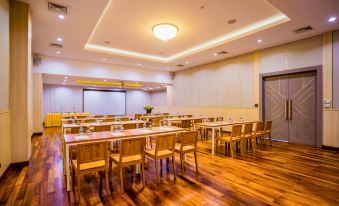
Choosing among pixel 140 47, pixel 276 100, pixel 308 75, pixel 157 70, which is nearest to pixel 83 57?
pixel 140 47

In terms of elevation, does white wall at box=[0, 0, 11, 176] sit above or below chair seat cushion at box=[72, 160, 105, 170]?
above

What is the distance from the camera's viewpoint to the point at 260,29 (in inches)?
213

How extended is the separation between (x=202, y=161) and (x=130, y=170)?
68.2 inches

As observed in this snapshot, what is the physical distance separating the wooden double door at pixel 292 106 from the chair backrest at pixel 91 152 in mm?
6645

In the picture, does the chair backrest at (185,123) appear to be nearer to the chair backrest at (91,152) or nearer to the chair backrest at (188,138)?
the chair backrest at (188,138)

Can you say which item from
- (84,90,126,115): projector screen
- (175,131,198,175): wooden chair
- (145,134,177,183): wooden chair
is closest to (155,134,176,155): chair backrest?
(145,134,177,183): wooden chair

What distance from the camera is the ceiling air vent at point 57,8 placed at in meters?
3.93

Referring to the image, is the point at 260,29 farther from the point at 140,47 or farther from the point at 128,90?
the point at 128,90

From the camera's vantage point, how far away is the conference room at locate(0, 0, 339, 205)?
2914 millimetres

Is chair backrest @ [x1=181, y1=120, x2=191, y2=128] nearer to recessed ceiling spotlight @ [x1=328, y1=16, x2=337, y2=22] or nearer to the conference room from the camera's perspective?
the conference room

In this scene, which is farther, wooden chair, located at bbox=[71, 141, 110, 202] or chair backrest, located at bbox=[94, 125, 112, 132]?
chair backrest, located at bbox=[94, 125, 112, 132]

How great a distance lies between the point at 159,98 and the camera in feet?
54.1

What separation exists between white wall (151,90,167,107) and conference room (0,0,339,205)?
6261 mm

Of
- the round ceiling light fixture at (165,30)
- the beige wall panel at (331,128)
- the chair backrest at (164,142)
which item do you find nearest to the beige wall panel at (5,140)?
the chair backrest at (164,142)
